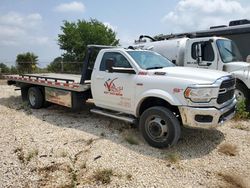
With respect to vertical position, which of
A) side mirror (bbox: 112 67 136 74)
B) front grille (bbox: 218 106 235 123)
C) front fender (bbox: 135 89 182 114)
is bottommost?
front grille (bbox: 218 106 235 123)

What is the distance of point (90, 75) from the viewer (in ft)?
25.2

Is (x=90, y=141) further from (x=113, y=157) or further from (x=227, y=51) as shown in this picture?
(x=227, y=51)

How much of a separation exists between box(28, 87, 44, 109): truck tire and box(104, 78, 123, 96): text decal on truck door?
3291mm

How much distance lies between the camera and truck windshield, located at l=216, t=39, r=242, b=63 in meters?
8.64

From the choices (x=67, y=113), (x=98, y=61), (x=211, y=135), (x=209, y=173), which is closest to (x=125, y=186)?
(x=209, y=173)

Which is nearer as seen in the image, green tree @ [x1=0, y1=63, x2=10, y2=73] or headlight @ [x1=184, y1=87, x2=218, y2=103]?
headlight @ [x1=184, y1=87, x2=218, y2=103]

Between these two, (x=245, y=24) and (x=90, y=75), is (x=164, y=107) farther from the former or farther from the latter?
(x=245, y=24)

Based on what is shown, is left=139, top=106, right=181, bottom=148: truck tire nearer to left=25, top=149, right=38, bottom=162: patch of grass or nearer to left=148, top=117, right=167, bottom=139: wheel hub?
left=148, top=117, right=167, bottom=139: wheel hub

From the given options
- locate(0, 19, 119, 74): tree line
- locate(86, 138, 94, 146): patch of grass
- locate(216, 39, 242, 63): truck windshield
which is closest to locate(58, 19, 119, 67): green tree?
locate(0, 19, 119, 74): tree line

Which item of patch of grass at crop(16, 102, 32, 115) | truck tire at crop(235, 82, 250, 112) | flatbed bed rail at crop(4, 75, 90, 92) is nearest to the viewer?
flatbed bed rail at crop(4, 75, 90, 92)

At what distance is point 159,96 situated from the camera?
542 cm

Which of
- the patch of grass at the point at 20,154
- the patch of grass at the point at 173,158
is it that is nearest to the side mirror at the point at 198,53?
the patch of grass at the point at 173,158

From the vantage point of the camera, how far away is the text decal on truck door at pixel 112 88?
630 cm

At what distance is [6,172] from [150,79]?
10.3 ft
